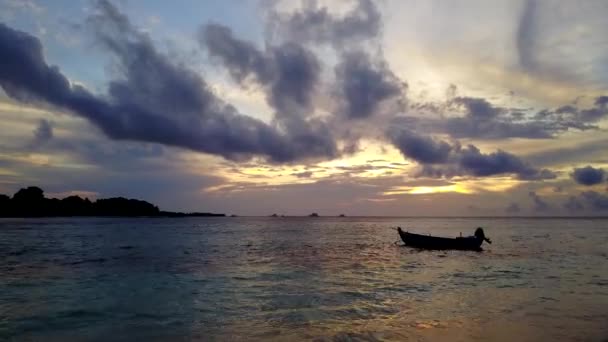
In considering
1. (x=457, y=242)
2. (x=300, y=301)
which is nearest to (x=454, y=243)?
(x=457, y=242)

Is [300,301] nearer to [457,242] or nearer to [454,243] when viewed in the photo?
[454,243]

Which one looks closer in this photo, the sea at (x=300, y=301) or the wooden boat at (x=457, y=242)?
the sea at (x=300, y=301)

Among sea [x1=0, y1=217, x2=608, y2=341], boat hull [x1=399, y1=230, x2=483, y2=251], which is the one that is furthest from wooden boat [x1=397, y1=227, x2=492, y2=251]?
sea [x1=0, y1=217, x2=608, y2=341]

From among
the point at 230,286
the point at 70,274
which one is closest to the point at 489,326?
the point at 230,286

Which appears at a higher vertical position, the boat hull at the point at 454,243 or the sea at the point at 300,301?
the boat hull at the point at 454,243

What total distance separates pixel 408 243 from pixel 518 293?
32234mm

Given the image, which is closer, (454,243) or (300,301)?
(300,301)

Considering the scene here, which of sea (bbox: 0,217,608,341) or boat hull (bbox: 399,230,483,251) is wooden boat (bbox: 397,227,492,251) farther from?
sea (bbox: 0,217,608,341)

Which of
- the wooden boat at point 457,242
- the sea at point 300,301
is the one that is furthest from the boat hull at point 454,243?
the sea at point 300,301

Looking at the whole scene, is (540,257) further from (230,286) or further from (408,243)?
(230,286)

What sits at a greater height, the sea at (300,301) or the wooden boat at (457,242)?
the wooden boat at (457,242)

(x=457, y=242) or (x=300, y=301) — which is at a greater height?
(x=457, y=242)

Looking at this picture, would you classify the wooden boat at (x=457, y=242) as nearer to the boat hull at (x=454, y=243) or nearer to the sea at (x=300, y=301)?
the boat hull at (x=454, y=243)

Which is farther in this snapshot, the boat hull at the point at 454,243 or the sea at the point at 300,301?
the boat hull at the point at 454,243
